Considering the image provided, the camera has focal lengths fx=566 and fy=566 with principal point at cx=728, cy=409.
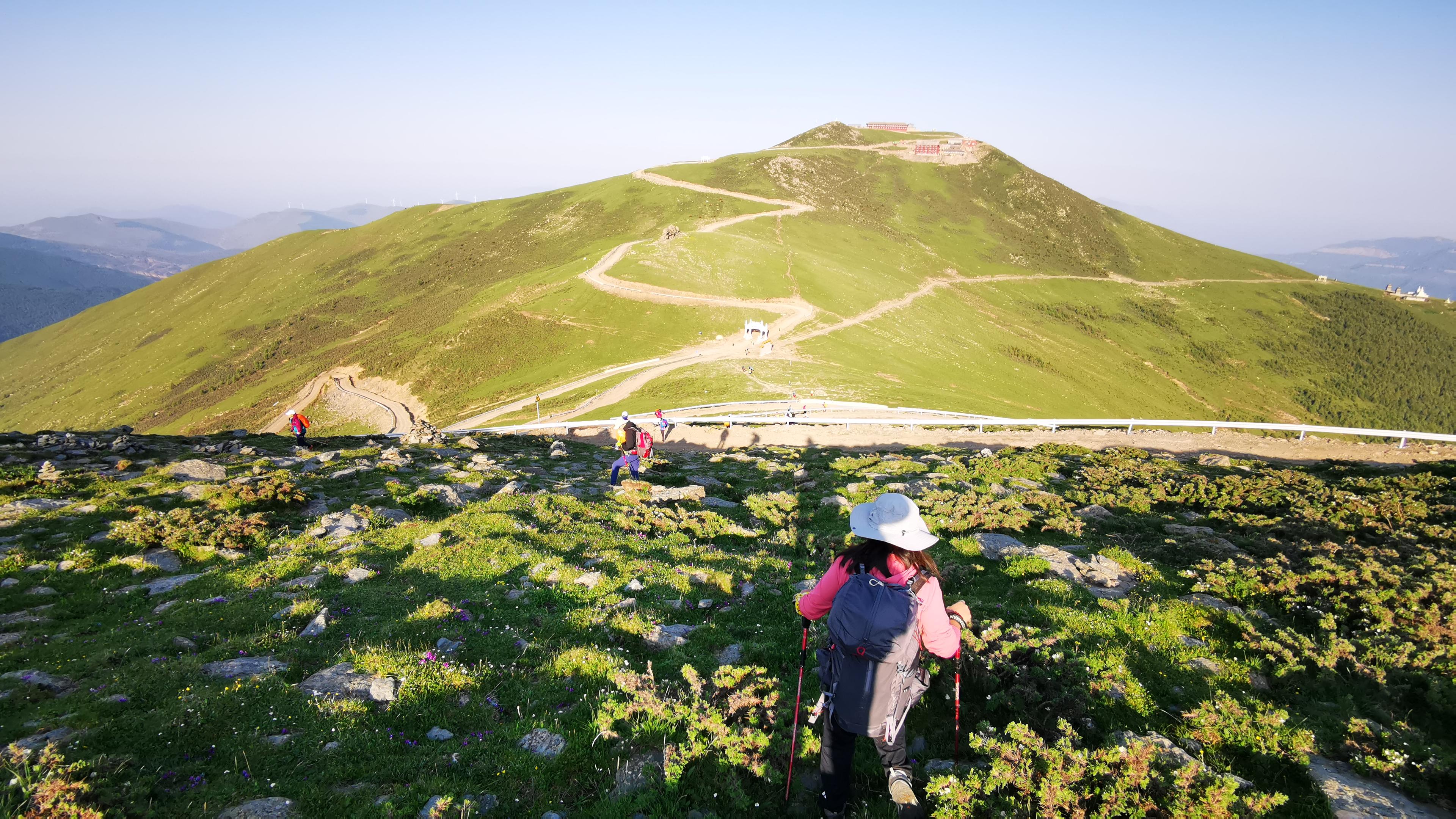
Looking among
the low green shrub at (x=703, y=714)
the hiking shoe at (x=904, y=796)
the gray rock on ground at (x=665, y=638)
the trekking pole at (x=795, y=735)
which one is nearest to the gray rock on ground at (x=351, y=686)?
the low green shrub at (x=703, y=714)

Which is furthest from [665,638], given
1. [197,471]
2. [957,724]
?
[197,471]

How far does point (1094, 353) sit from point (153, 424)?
555 feet

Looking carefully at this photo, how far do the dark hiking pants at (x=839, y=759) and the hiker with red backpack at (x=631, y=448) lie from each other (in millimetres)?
15776

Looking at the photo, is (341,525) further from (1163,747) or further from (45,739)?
(1163,747)

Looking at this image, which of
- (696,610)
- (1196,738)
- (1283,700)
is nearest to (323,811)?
(696,610)

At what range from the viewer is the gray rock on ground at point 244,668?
7.85 metres

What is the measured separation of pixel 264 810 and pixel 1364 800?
11045 mm

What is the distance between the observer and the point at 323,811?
568 cm

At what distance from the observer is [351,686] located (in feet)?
25.4

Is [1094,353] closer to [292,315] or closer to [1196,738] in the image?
[1196,738]

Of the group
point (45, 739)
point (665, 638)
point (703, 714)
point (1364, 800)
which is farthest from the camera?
point (665, 638)

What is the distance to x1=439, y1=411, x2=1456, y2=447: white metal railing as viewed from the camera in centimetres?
3152

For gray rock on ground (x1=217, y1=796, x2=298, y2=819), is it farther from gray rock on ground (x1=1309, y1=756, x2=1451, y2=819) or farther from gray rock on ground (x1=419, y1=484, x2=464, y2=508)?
gray rock on ground (x1=419, y1=484, x2=464, y2=508)

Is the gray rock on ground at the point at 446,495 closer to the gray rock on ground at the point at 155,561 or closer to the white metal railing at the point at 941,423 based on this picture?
the gray rock on ground at the point at 155,561
